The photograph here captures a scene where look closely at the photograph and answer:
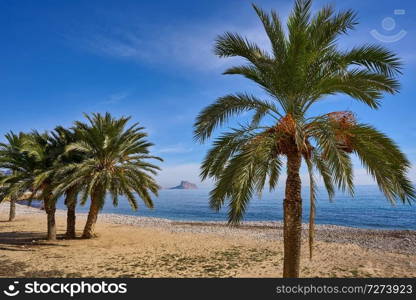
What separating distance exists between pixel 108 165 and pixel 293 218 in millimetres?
12432

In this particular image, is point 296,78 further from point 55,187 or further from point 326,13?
point 55,187

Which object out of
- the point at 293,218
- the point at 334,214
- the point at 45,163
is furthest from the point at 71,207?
the point at 334,214

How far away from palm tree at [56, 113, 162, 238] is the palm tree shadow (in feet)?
10.1

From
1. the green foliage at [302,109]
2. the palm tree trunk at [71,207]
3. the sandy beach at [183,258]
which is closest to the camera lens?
the green foliage at [302,109]

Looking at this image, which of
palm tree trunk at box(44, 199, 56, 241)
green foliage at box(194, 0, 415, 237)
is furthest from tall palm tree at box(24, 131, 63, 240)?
green foliage at box(194, 0, 415, 237)

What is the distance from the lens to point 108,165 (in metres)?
17.3

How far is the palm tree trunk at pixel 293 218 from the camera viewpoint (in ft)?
25.9

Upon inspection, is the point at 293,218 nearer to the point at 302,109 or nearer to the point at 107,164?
the point at 302,109

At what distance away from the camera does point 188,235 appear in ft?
70.6

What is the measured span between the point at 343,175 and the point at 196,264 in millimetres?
8113

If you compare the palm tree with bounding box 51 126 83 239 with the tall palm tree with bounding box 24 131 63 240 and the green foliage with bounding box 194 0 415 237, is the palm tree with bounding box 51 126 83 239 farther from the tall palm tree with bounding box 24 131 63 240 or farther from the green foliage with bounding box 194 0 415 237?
the green foliage with bounding box 194 0 415 237

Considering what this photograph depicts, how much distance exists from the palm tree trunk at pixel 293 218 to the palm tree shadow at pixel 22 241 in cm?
1324

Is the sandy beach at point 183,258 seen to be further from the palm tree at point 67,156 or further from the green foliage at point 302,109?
the green foliage at point 302,109

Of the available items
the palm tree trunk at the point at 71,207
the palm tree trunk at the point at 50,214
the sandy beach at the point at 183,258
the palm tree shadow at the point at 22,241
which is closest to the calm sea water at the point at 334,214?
the sandy beach at the point at 183,258
